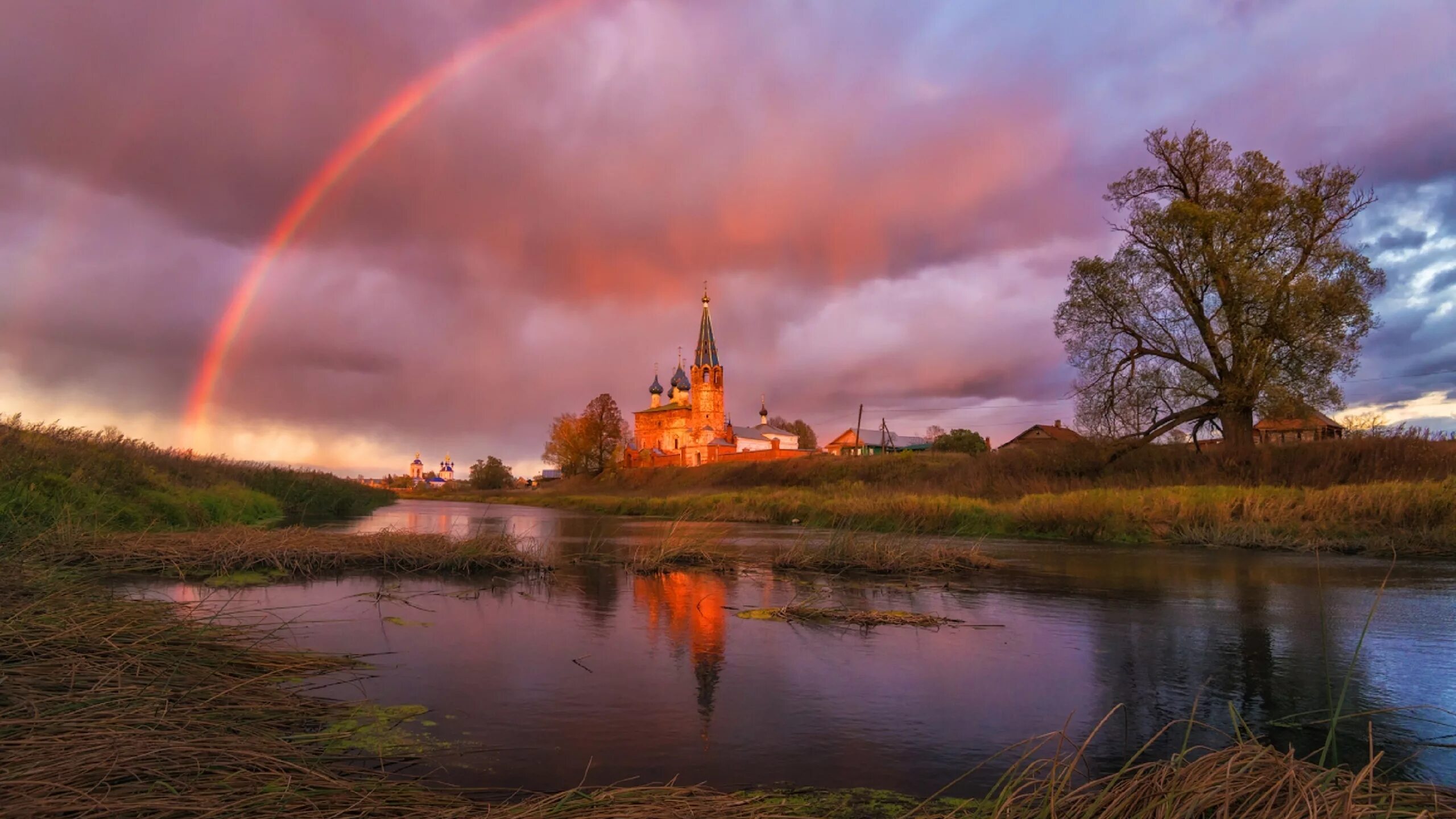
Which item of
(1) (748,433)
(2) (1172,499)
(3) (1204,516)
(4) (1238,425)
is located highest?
(1) (748,433)

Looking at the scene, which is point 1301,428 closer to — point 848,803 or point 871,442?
point 848,803

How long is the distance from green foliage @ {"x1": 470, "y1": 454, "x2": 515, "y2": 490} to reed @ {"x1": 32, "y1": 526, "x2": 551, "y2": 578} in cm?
10076

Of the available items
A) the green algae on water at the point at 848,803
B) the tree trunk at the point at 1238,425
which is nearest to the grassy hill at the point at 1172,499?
the tree trunk at the point at 1238,425

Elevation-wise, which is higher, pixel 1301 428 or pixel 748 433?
pixel 748 433

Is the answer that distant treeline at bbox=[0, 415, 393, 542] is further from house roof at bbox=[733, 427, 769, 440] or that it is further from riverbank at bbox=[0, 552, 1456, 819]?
house roof at bbox=[733, 427, 769, 440]

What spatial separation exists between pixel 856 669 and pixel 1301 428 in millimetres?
30555

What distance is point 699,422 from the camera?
445 ft

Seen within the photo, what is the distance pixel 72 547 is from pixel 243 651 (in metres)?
7.12

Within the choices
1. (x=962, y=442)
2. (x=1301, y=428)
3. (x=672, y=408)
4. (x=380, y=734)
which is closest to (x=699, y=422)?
(x=672, y=408)

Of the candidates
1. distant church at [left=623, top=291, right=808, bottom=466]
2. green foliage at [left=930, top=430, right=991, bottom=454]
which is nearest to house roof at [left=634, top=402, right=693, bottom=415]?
distant church at [left=623, top=291, right=808, bottom=466]

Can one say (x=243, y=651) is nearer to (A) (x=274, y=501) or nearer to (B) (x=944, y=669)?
(B) (x=944, y=669)

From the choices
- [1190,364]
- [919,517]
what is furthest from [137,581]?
[1190,364]

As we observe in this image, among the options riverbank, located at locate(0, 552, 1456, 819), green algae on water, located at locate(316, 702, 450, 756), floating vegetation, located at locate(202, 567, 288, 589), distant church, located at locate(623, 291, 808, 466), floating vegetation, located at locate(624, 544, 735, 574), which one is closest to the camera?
riverbank, located at locate(0, 552, 1456, 819)

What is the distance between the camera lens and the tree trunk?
26.0 meters
